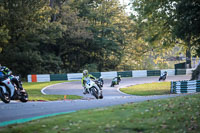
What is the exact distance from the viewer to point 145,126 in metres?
7.82

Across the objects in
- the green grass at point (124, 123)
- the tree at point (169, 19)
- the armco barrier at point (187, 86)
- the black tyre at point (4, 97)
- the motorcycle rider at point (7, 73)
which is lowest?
the armco barrier at point (187, 86)

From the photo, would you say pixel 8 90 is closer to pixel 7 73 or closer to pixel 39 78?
pixel 7 73

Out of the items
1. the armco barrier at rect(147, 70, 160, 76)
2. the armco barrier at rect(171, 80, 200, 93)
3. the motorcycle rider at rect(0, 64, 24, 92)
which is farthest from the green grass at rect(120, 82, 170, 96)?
the armco barrier at rect(147, 70, 160, 76)

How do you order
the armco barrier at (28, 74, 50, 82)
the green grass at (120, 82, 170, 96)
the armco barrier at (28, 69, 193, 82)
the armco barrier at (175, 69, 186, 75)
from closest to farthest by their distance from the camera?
the green grass at (120, 82, 170, 96)
the armco barrier at (28, 74, 50, 82)
the armco barrier at (28, 69, 193, 82)
the armco barrier at (175, 69, 186, 75)

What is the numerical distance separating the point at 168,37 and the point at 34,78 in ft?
53.1

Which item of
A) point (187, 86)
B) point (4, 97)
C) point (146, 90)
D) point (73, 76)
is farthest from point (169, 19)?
point (4, 97)

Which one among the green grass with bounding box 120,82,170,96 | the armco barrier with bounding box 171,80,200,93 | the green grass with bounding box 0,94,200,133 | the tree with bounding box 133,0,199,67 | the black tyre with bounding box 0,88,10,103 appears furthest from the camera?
the green grass with bounding box 120,82,170,96

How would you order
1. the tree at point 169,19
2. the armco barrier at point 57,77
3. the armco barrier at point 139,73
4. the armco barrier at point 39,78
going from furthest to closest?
the armco barrier at point 139,73, the armco barrier at point 57,77, the armco barrier at point 39,78, the tree at point 169,19

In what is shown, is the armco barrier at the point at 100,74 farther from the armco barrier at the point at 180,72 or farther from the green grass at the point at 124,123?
the green grass at the point at 124,123

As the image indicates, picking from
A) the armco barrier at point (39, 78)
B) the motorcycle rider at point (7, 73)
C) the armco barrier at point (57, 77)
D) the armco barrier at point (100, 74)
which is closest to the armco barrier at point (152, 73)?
the armco barrier at point (100, 74)

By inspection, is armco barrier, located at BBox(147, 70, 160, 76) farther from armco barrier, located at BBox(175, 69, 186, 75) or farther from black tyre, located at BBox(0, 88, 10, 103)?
black tyre, located at BBox(0, 88, 10, 103)

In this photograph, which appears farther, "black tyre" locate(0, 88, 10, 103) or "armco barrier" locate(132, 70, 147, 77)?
"armco barrier" locate(132, 70, 147, 77)

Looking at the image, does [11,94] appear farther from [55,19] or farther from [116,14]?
[116,14]

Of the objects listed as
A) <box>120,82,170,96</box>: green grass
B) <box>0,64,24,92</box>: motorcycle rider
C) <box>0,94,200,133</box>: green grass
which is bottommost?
<box>120,82,170,96</box>: green grass
